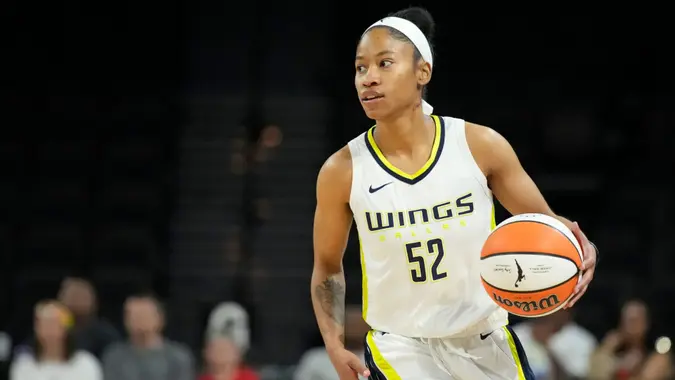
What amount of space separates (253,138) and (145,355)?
156 inches

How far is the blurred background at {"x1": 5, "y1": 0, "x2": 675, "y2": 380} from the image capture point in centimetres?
1070

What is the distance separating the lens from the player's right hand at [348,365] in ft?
12.6

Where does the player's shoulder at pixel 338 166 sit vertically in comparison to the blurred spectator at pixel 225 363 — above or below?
above

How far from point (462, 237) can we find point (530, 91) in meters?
8.17

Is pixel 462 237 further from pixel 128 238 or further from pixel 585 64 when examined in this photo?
pixel 585 64

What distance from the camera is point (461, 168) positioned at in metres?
3.95

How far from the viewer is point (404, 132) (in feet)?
13.3

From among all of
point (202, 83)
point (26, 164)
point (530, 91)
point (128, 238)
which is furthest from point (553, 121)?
point (26, 164)

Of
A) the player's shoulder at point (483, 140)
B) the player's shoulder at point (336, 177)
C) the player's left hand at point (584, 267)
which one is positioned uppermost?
the player's shoulder at point (483, 140)

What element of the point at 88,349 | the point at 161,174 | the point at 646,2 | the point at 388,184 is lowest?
the point at 88,349

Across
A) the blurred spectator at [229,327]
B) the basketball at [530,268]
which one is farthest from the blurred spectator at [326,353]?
the basketball at [530,268]

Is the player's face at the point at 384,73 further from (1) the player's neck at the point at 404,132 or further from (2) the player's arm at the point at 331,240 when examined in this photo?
(2) the player's arm at the point at 331,240

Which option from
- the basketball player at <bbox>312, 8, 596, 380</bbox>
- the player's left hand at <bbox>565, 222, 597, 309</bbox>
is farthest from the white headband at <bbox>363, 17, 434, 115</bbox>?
the player's left hand at <bbox>565, 222, 597, 309</bbox>

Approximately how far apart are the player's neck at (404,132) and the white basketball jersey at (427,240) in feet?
0.27
